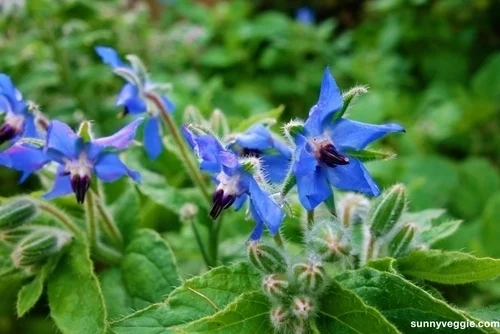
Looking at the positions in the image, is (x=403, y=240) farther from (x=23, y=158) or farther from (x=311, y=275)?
(x=23, y=158)

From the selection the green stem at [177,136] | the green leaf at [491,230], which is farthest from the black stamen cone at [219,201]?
the green leaf at [491,230]

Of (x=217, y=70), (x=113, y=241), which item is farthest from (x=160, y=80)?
(x=113, y=241)

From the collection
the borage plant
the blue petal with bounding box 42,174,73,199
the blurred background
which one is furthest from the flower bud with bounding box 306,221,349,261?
the blurred background

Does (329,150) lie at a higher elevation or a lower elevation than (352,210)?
higher

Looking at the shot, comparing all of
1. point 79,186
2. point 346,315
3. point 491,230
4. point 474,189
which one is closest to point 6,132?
point 79,186

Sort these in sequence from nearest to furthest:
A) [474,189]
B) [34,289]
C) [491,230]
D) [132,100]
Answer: [34,289] < [132,100] < [491,230] < [474,189]

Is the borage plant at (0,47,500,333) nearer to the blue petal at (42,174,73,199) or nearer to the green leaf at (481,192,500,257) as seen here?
the blue petal at (42,174,73,199)

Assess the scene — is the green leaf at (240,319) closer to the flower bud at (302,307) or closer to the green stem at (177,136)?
the flower bud at (302,307)
